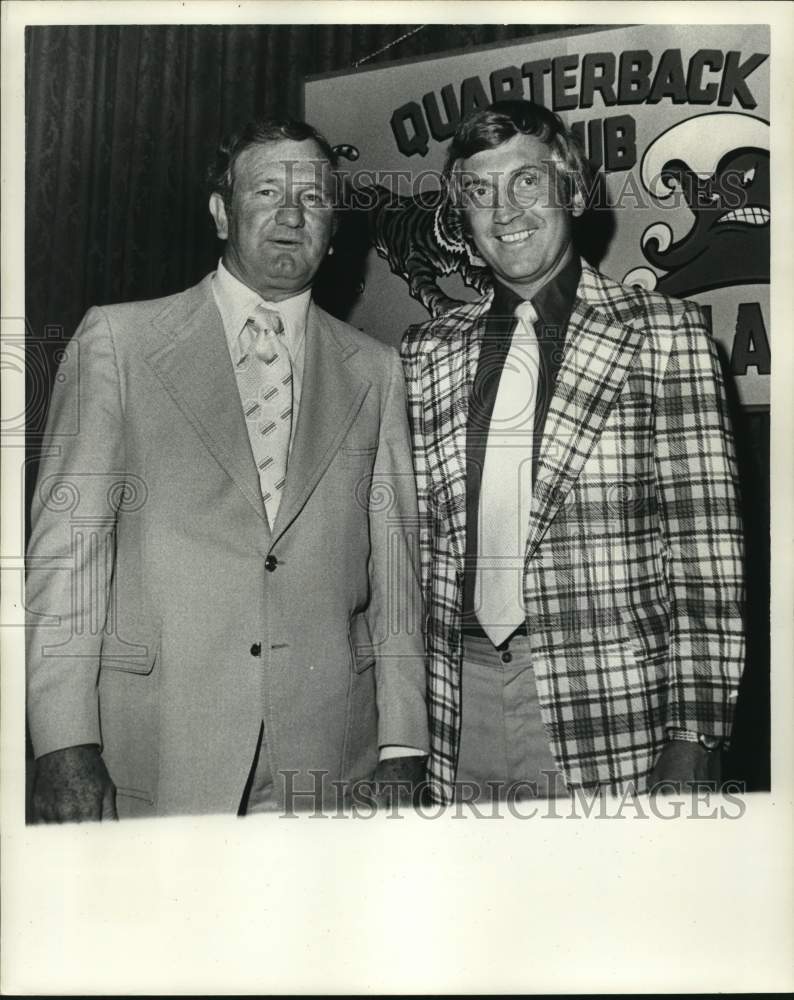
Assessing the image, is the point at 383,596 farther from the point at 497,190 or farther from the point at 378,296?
the point at 497,190

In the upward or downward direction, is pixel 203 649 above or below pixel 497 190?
below

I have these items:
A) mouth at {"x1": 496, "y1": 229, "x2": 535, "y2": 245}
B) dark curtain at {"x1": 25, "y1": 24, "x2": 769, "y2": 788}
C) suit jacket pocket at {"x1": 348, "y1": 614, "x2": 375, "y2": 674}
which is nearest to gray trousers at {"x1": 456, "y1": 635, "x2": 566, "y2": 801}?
suit jacket pocket at {"x1": 348, "y1": 614, "x2": 375, "y2": 674}

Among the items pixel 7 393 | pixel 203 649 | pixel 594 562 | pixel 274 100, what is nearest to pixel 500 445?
pixel 594 562

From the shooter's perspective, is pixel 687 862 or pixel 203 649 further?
pixel 687 862

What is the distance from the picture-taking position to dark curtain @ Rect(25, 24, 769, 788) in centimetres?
201

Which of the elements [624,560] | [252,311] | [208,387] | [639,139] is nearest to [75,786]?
[208,387]

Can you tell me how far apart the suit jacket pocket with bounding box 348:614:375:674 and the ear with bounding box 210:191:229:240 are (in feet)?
2.62

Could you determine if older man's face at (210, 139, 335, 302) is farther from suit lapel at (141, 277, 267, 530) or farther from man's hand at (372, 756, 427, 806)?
man's hand at (372, 756, 427, 806)

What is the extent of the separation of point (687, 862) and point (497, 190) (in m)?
1.39

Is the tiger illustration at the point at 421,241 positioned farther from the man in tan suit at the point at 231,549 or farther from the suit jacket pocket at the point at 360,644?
the suit jacket pocket at the point at 360,644

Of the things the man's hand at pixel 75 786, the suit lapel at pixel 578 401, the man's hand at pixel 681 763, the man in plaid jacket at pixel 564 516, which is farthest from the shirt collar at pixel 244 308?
the man's hand at pixel 681 763

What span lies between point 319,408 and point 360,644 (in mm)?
463

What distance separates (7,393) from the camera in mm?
1986

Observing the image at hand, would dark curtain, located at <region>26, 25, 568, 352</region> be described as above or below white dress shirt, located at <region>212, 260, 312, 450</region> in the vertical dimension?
above
